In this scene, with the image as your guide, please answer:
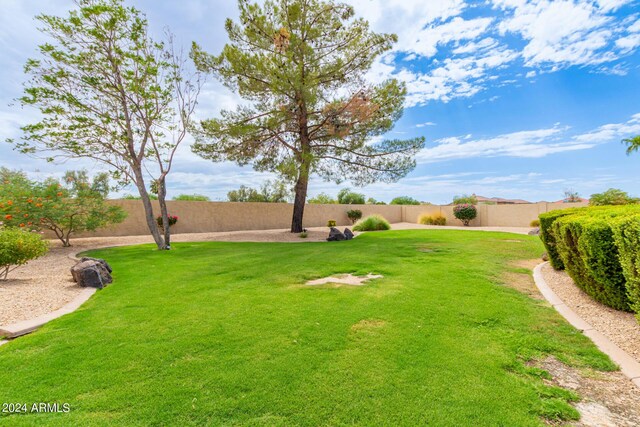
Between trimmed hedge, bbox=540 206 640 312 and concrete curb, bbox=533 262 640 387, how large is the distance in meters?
0.41

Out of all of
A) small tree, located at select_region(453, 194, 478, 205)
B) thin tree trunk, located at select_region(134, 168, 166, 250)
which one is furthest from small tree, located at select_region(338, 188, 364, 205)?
thin tree trunk, located at select_region(134, 168, 166, 250)

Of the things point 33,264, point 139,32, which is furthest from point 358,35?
point 33,264

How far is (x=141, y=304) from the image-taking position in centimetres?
395

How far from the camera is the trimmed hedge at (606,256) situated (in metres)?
2.98

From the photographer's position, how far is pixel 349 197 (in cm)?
2828

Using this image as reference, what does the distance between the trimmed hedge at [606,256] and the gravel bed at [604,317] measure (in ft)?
0.36

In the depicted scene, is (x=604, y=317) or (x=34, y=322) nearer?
(x=34, y=322)

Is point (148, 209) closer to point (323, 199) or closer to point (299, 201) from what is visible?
point (299, 201)

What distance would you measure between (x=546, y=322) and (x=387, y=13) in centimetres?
894

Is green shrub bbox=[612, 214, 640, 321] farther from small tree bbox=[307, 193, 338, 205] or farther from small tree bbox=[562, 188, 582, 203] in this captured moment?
small tree bbox=[307, 193, 338, 205]

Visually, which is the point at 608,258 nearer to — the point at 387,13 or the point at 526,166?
the point at 387,13

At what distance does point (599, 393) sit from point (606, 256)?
7.21 ft

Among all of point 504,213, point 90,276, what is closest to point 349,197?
point 504,213

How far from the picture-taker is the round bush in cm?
1995
